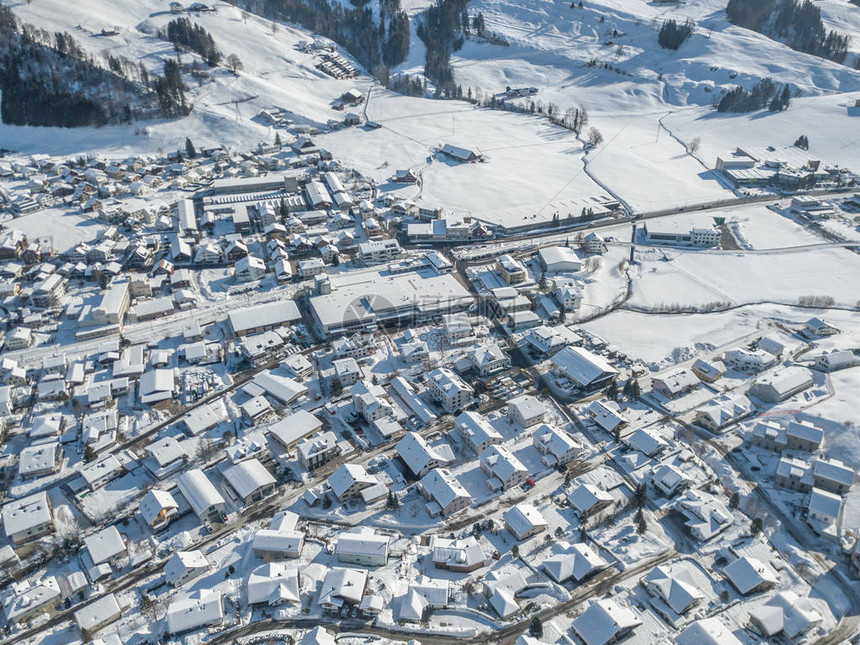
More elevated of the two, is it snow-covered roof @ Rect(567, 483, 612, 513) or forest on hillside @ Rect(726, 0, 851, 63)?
forest on hillside @ Rect(726, 0, 851, 63)

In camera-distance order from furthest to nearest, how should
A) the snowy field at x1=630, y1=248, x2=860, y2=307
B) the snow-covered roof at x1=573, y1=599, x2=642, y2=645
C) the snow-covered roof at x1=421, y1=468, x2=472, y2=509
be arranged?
the snowy field at x1=630, y1=248, x2=860, y2=307 → the snow-covered roof at x1=421, y1=468, x2=472, y2=509 → the snow-covered roof at x1=573, y1=599, x2=642, y2=645

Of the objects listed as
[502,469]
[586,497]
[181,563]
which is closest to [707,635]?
[586,497]

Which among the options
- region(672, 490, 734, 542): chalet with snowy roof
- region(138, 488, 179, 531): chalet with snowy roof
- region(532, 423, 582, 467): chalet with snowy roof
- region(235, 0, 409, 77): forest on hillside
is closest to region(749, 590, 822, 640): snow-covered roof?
region(672, 490, 734, 542): chalet with snowy roof

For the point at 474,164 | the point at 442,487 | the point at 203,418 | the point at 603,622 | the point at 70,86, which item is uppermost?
the point at 70,86

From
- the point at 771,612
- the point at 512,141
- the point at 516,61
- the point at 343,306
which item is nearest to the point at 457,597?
the point at 771,612

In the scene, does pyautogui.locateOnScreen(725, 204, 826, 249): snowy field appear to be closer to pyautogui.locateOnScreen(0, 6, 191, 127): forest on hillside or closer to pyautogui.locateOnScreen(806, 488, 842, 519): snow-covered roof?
pyautogui.locateOnScreen(806, 488, 842, 519): snow-covered roof

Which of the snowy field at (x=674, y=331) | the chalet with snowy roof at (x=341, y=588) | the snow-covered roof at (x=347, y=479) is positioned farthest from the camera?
the snowy field at (x=674, y=331)

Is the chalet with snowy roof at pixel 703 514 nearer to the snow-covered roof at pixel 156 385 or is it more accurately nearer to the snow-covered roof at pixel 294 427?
the snow-covered roof at pixel 294 427

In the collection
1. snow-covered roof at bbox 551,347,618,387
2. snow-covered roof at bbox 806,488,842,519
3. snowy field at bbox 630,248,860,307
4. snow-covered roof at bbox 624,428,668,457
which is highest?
snowy field at bbox 630,248,860,307

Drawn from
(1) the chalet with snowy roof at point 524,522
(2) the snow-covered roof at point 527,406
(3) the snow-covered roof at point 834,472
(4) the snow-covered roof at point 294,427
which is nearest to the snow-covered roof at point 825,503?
(3) the snow-covered roof at point 834,472

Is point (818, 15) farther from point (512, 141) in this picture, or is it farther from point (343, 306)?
point (343, 306)

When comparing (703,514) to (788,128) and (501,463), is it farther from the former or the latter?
(788,128)
